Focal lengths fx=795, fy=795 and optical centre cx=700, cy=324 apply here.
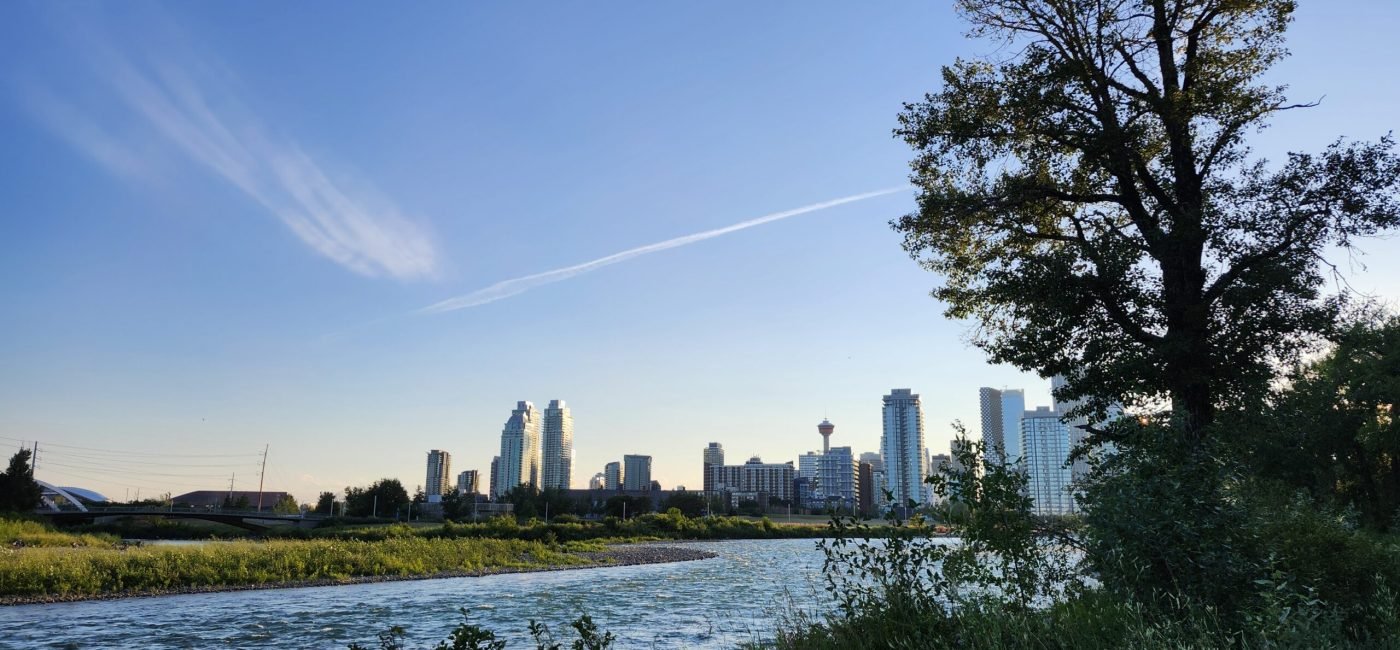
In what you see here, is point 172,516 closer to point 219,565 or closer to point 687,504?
point 219,565

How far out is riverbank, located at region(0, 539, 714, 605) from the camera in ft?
98.2

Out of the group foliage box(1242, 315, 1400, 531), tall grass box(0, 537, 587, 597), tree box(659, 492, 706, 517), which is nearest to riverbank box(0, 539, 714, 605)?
tall grass box(0, 537, 587, 597)

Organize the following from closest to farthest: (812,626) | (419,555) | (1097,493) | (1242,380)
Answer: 1. (1097,493)
2. (812,626)
3. (1242,380)
4. (419,555)

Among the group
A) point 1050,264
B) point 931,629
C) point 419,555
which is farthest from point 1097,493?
point 419,555

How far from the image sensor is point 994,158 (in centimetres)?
1848

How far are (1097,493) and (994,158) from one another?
35.1 feet

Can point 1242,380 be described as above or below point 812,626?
above

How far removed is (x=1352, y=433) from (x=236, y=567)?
164ft

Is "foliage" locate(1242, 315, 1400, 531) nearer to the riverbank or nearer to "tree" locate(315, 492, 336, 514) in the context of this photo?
the riverbank

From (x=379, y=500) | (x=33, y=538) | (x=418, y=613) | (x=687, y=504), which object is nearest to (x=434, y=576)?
(x=418, y=613)

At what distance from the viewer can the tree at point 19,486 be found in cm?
7725

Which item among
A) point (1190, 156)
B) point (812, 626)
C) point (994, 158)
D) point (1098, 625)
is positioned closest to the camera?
point (1098, 625)

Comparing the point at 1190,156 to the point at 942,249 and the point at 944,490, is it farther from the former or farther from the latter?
the point at 944,490

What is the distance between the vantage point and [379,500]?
115000 mm
